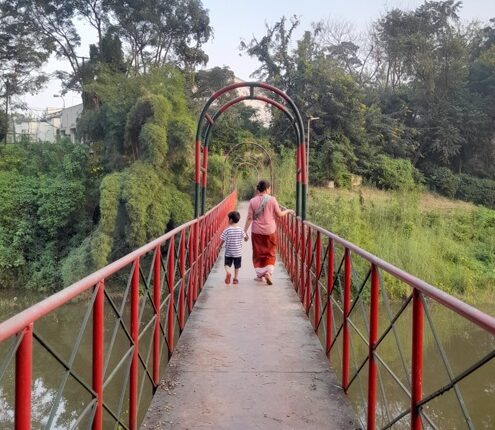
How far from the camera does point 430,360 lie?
461 inches

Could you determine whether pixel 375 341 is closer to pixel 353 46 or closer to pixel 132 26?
pixel 132 26

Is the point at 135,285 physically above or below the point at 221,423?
above

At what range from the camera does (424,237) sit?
60.6 feet

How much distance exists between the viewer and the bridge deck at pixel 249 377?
9.17ft

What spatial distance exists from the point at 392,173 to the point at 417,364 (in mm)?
28075

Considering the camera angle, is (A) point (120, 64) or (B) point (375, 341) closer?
(B) point (375, 341)

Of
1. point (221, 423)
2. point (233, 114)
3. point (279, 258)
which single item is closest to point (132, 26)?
point (233, 114)

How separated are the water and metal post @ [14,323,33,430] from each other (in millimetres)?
7253

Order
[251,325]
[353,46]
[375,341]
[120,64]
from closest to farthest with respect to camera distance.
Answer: [375,341]
[251,325]
[120,64]
[353,46]

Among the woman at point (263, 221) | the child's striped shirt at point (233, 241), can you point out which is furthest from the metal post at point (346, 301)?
the child's striped shirt at point (233, 241)

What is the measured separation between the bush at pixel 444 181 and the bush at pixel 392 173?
118 cm

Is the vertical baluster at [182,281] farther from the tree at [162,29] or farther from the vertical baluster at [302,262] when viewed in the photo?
the tree at [162,29]

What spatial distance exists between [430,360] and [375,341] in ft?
33.6

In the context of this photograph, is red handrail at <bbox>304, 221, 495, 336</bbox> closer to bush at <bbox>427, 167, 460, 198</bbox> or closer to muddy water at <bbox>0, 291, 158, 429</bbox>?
muddy water at <bbox>0, 291, 158, 429</bbox>
